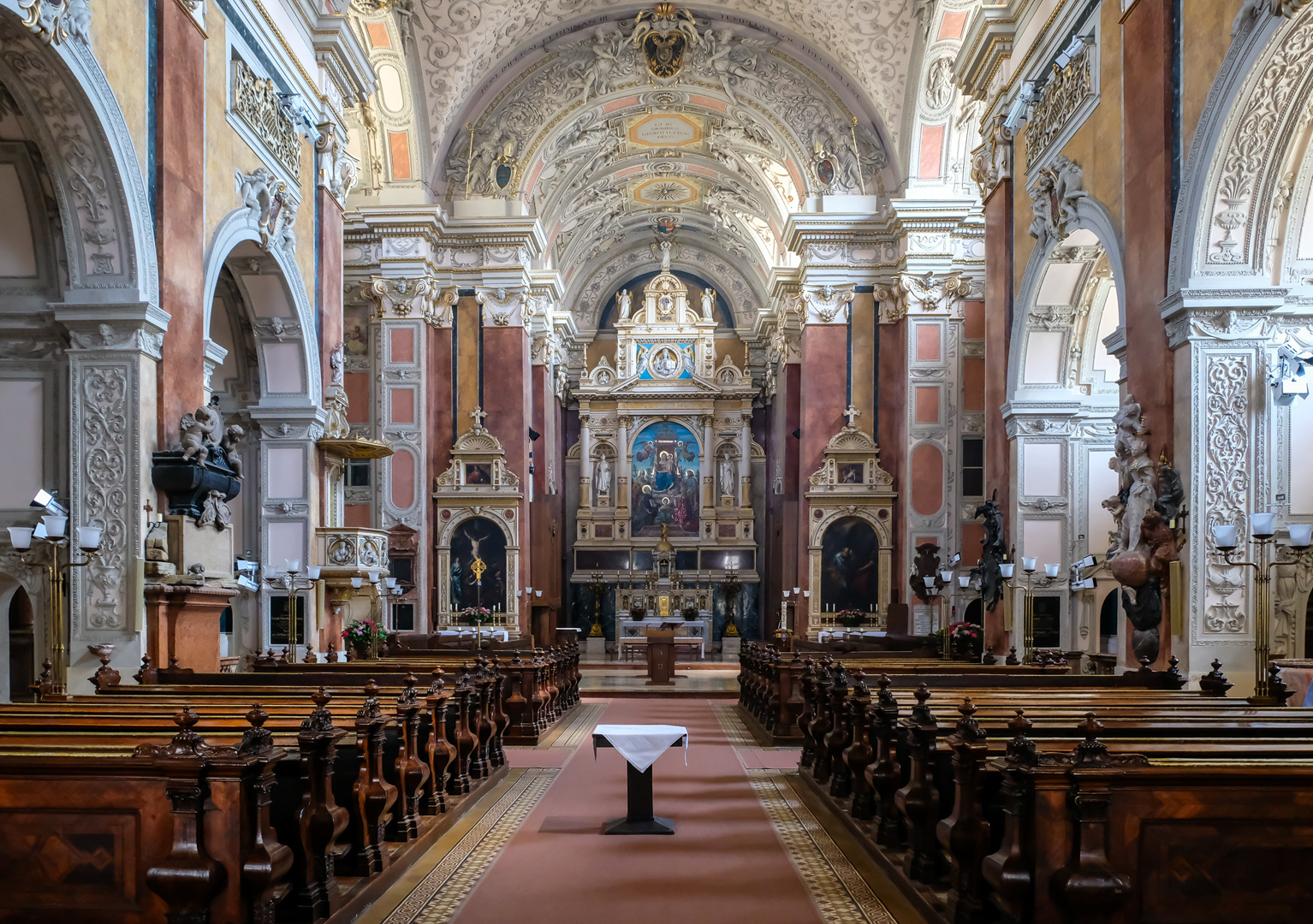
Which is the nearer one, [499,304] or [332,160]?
[332,160]

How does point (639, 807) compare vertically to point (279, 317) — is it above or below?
below

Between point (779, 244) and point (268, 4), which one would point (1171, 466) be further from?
point (779, 244)

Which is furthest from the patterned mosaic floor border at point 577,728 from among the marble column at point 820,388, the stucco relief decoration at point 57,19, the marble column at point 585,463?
the marble column at point 585,463

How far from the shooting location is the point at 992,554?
15188mm

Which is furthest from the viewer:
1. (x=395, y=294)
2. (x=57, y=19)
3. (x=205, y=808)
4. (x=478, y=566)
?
(x=478, y=566)

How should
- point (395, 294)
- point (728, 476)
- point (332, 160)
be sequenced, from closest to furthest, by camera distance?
1. point (332, 160)
2. point (395, 294)
3. point (728, 476)

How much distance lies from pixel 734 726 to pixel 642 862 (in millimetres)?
7561

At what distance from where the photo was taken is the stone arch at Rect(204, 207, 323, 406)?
13602 millimetres

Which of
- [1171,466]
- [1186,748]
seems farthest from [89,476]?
[1171,466]

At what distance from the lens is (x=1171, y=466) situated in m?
10.3

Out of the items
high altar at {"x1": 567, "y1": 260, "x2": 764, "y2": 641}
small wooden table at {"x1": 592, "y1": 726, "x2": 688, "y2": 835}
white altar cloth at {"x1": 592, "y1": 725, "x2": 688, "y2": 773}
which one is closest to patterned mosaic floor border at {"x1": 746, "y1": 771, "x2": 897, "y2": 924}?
small wooden table at {"x1": 592, "y1": 726, "x2": 688, "y2": 835}

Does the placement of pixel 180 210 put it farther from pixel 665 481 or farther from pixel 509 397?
pixel 665 481

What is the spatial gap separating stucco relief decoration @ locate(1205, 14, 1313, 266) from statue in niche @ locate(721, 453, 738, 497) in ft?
80.2

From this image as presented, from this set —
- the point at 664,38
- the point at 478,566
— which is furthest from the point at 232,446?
the point at 664,38
